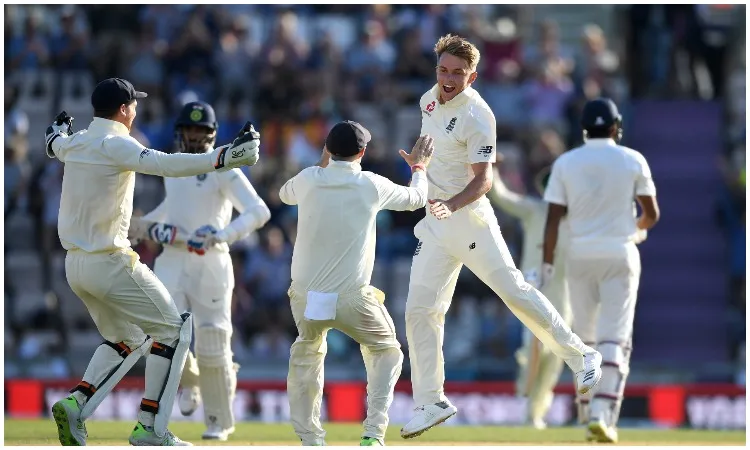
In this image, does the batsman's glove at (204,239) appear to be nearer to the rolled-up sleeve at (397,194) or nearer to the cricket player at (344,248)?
the cricket player at (344,248)

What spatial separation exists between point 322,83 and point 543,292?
706cm

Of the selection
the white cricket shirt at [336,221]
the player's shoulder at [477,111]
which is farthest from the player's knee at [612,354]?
the white cricket shirt at [336,221]

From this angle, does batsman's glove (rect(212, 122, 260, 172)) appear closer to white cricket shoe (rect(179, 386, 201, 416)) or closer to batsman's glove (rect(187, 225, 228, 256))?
batsman's glove (rect(187, 225, 228, 256))

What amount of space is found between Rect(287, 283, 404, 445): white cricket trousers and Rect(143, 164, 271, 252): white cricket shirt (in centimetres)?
183

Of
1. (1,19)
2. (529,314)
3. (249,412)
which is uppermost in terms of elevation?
(1,19)

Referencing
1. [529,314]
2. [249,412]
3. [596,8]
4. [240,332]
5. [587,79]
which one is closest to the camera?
[529,314]

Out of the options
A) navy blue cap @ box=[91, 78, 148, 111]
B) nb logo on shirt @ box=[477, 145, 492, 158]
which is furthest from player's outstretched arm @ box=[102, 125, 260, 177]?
nb logo on shirt @ box=[477, 145, 492, 158]

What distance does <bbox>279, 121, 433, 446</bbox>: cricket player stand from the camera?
1005 cm

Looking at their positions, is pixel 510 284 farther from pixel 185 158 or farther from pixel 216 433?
pixel 216 433

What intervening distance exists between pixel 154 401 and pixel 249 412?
20.0 feet

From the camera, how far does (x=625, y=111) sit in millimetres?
20484

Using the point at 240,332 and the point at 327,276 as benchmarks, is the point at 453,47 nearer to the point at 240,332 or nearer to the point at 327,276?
the point at 327,276

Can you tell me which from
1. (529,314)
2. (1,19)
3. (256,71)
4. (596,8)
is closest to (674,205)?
(596,8)

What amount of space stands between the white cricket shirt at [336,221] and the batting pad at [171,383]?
89 cm
